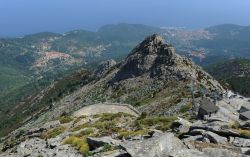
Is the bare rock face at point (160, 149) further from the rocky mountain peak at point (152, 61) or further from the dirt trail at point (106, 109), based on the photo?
the rocky mountain peak at point (152, 61)

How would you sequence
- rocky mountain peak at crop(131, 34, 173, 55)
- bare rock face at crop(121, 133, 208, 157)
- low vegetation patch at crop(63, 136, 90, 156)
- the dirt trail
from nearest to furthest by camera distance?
1. bare rock face at crop(121, 133, 208, 157)
2. low vegetation patch at crop(63, 136, 90, 156)
3. the dirt trail
4. rocky mountain peak at crop(131, 34, 173, 55)

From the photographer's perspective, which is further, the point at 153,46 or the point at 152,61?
the point at 153,46

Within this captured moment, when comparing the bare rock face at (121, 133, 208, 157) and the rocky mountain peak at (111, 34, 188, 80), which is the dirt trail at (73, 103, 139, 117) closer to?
the rocky mountain peak at (111, 34, 188, 80)

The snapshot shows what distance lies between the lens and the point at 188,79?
345 ft

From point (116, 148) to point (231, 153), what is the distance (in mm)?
8665

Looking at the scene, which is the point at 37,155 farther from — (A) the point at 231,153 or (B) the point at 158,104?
(B) the point at 158,104

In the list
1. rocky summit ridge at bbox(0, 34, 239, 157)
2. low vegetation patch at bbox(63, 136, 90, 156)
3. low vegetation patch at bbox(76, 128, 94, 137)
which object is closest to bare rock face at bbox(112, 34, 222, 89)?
rocky summit ridge at bbox(0, 34, 239, 157)

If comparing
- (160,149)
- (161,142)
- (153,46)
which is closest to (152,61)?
(153,46)

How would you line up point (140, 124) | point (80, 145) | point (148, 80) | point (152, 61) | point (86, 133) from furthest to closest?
point (152, 61) < point (148, 80) < point (86, 133) < point (140, 124) < point (80, 145)

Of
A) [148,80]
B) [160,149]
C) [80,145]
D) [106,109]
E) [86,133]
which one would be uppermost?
[160,149]

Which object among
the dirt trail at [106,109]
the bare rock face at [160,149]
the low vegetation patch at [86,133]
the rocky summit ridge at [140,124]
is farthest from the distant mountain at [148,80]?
the bare rock face at [160,149]

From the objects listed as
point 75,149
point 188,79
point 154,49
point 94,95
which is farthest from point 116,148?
point 154,49

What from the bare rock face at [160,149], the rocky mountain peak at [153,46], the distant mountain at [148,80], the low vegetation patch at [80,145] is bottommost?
the distant mountain at [148,80]

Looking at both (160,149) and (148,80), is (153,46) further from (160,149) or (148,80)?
(160,149)
